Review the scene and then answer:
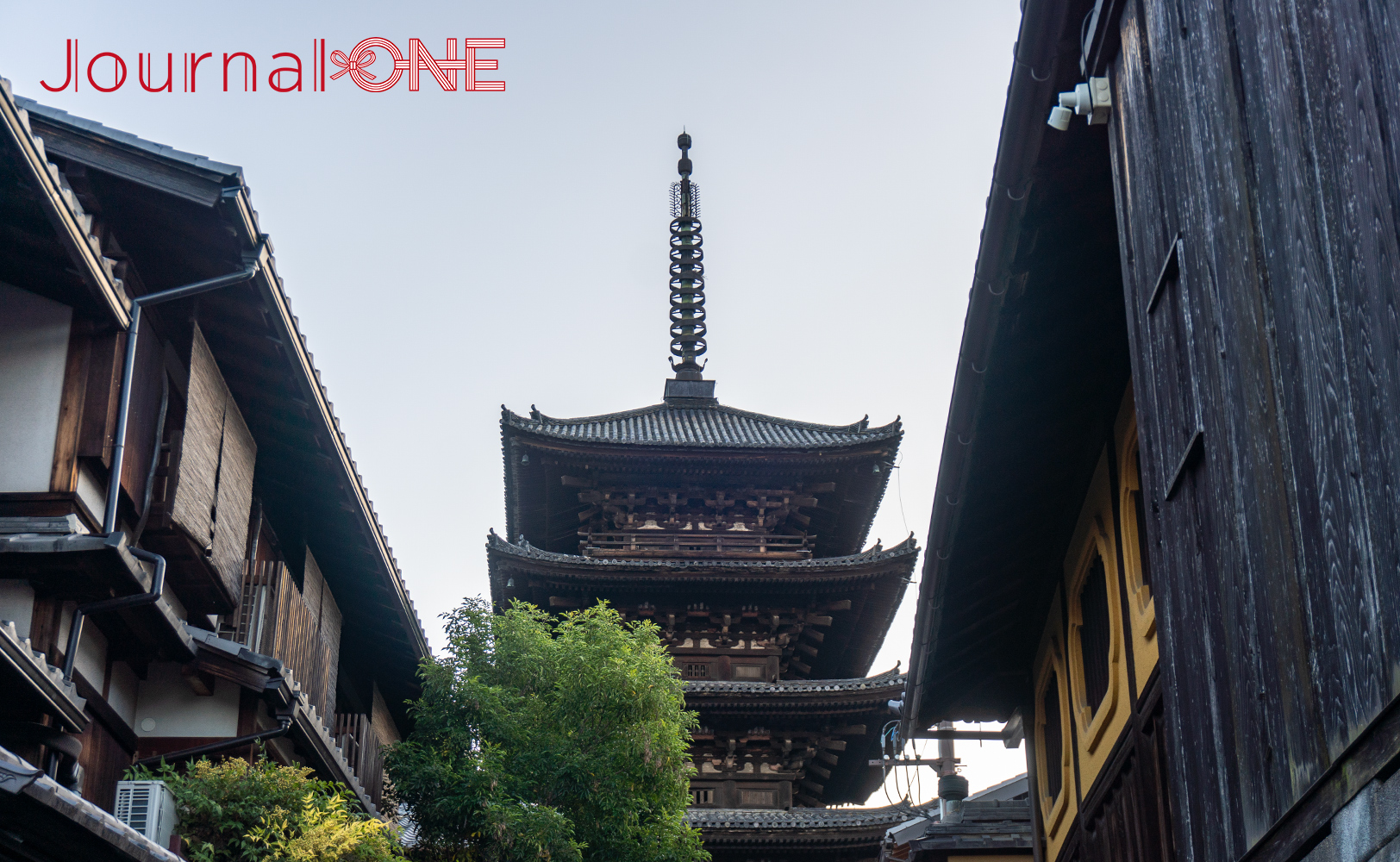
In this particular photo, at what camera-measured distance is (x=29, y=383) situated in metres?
10.3

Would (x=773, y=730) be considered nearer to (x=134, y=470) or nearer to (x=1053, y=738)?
(x=1053, y=738)

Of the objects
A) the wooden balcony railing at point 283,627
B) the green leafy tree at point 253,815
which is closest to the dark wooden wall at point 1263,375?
the green leafy tree at point 253,815

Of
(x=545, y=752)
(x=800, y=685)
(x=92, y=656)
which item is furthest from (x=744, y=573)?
(x=92, y=656)

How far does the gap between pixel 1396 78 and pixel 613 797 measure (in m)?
15.3

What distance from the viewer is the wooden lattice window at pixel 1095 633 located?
30.5 ft

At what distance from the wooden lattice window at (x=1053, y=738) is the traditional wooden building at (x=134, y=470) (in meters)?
7.07

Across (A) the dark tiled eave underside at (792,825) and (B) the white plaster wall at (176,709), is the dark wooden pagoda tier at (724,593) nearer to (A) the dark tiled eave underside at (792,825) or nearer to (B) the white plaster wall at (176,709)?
(A) the dark tiled eave underside at (792,825)

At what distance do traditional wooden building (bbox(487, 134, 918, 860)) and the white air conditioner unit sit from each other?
1376cm

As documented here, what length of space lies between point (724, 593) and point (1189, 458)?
860 inches

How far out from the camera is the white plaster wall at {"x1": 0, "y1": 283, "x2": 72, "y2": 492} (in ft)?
33.2

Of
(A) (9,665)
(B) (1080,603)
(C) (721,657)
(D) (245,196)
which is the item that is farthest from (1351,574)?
(C) (721,657)

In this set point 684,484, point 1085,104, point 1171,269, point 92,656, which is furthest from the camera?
point 684,484

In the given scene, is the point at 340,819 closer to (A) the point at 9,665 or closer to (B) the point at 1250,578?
(A) the point at 9,665

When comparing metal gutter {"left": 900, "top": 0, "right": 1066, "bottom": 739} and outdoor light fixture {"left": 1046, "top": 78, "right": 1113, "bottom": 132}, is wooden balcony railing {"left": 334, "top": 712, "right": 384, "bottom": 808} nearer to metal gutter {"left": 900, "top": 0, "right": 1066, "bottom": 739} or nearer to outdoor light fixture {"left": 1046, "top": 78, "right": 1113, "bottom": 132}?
metal gutter {"left": 900, "top": 0, "right": 1066, "bottom": 739}
